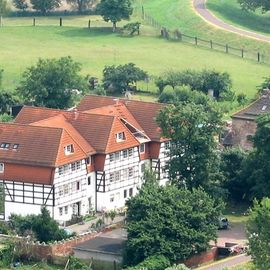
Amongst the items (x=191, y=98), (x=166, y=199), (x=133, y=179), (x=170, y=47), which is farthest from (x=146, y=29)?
(x=166, y=199)

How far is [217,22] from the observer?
18912 cm

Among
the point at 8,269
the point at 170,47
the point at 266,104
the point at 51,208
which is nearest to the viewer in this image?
the point at 8,269

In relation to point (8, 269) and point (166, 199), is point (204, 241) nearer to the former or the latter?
point (166, 199)

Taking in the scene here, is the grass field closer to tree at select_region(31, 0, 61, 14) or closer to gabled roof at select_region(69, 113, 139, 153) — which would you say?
tree at select_region(31, 0, 61, 14)

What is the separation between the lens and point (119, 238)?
113 meters

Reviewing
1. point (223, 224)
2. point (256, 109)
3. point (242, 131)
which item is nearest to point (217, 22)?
point (242, 131)

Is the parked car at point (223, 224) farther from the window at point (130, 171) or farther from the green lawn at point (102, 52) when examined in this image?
the green lawn at point (102, 52)

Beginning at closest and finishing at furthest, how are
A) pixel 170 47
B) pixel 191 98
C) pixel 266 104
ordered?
pixel 266 104
pixel 191 98
pixel 170 47

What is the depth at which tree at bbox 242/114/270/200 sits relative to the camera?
117 m

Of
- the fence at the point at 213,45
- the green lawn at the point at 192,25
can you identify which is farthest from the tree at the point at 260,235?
the green lawn at the point at 192,25

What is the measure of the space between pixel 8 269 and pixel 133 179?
15.7 metres

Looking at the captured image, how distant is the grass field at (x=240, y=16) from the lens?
18962cm

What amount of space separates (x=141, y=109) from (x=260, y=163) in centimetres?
1027

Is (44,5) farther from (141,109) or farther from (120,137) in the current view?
(120,137)
